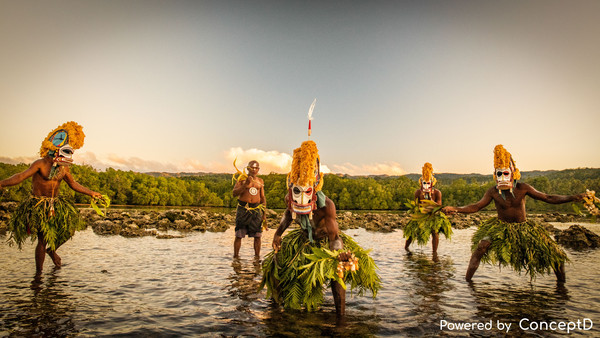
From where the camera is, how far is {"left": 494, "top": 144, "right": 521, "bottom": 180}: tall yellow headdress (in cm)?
769

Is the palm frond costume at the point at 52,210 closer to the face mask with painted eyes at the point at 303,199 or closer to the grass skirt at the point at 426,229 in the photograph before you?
the face mask with painted eyes at the point at 303,199

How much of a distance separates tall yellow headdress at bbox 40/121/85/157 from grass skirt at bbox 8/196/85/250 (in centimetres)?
111

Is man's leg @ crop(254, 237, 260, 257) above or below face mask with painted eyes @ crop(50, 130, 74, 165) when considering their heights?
below

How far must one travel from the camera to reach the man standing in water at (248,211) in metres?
10.4

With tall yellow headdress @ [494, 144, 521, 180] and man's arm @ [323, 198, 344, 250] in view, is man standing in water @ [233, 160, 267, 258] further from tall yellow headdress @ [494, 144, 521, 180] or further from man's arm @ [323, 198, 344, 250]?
tall yellow headdress @ [494, 144, 521, 180]

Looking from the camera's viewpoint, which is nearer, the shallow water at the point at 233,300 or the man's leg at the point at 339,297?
the shallow water at the point at 233,300

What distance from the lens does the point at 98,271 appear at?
8.16 m

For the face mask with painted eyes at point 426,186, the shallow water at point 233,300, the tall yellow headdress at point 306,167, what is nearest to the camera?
the shallow water at point 233,300

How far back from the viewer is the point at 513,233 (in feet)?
24.1

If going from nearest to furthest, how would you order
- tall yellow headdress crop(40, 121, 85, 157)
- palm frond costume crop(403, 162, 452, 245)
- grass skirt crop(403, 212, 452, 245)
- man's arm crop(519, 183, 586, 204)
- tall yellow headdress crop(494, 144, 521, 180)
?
man's arm crop(519, 183, 586, 204)
tall yellow headdress crop(40, 121, 85, 157)
tall yellow headdress crop(494, 144, 521, 180)
palm frond costume crop(403, 162, 452, 245)
grass skirt crop(403, 212, 452, 245)

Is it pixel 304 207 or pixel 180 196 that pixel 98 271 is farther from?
pixel 180 196

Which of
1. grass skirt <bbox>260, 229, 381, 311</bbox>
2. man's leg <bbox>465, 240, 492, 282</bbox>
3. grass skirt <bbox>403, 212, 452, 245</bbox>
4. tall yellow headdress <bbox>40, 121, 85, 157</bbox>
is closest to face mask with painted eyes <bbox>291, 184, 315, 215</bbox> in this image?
grass skirt <bbox>260, 229, 381, 311</bbox>

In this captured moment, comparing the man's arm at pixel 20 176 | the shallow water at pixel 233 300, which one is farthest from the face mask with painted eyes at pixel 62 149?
the shallow water at pixel 233 300

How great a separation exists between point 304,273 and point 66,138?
6320mm
